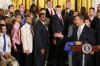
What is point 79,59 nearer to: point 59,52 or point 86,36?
point 86,36

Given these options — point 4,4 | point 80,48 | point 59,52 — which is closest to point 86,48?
point 80,48

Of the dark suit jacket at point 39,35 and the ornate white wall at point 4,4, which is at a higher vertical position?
the ornate white wall at point 4,4

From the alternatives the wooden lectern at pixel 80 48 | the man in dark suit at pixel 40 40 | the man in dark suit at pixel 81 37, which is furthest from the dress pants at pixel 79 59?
the man in dark suit at pixel 40 40

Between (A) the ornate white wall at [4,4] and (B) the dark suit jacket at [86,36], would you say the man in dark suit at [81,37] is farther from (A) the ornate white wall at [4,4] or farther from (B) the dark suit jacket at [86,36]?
(A) the ornate white wall at [4,4]

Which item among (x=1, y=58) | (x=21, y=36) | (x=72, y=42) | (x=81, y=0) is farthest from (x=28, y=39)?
(x=81, y=0)

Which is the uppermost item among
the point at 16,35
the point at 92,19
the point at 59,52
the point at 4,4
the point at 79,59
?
the point at 4,4

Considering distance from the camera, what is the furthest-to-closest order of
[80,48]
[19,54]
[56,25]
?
1. [56,25]
2. [19,54]
3. [80,48]

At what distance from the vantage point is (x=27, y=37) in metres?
10.2

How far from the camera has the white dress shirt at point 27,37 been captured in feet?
33.5

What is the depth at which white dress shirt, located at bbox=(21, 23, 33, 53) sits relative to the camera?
10.2m

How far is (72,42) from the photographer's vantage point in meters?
8.45

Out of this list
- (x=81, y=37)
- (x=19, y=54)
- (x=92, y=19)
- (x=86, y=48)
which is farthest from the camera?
(x=92, y=19)

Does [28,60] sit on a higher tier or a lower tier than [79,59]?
lower

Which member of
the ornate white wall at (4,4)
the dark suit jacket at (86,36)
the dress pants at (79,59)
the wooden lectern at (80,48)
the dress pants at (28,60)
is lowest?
the dress pants at (28,60)
